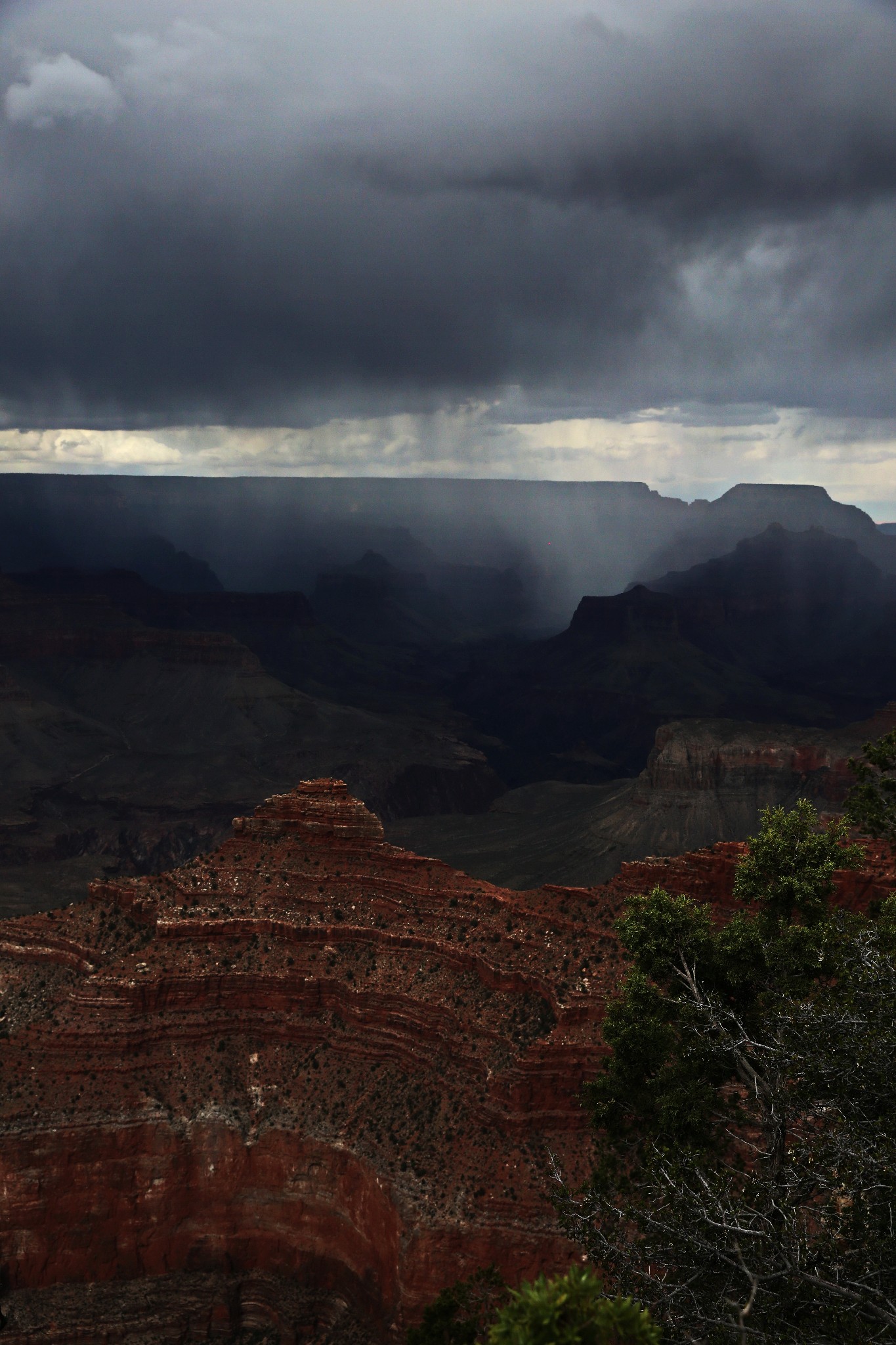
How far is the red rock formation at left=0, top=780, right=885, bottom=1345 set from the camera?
45938 mm

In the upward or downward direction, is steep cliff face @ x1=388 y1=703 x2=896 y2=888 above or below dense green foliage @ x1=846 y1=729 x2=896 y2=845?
below

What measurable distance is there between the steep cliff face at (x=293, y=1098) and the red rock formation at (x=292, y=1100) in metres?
0.11

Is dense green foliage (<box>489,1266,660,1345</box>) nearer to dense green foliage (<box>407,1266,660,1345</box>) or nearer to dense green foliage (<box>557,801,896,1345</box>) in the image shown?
dense green foliage (<box>407,1266,660,1345</box>)

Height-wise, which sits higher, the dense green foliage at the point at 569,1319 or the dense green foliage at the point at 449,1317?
the dense green foliage at the point at 569,1319

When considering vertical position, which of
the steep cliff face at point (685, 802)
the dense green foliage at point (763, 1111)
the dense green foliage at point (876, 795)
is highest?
the dense green foliage at point (876, 795)

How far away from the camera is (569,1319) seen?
18844 millimetres

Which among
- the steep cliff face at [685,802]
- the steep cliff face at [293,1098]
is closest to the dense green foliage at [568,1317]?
the steep cliff face at [293,1098]

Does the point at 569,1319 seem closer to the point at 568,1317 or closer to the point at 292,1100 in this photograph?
the point at 568,1317

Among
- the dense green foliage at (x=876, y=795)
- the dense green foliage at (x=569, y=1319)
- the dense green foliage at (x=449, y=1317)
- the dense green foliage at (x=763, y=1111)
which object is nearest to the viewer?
the dense green foliage at (x=569, y=1319)

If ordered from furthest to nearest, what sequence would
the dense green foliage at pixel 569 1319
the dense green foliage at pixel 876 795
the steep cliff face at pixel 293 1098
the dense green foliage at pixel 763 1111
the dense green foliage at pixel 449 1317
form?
1. the steep cliff face at pixel 293 1098
2. the dense green foliage at pixel 876 795
3. the dense green foliage at pixel 449 1317
4. the dense green foliage at pixel 763 1111
5. the dense green foliage at pixel 569 1319

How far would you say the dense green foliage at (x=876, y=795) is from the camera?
37938 mm

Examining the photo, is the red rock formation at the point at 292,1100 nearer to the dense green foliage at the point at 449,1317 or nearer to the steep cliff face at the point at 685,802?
the dense green foliage at the point at 449,1317

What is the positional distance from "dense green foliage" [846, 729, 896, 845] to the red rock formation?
16.3m

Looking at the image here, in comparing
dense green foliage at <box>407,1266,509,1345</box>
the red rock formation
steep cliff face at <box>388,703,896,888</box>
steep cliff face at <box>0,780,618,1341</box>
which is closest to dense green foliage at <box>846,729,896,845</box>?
the red rock formation
